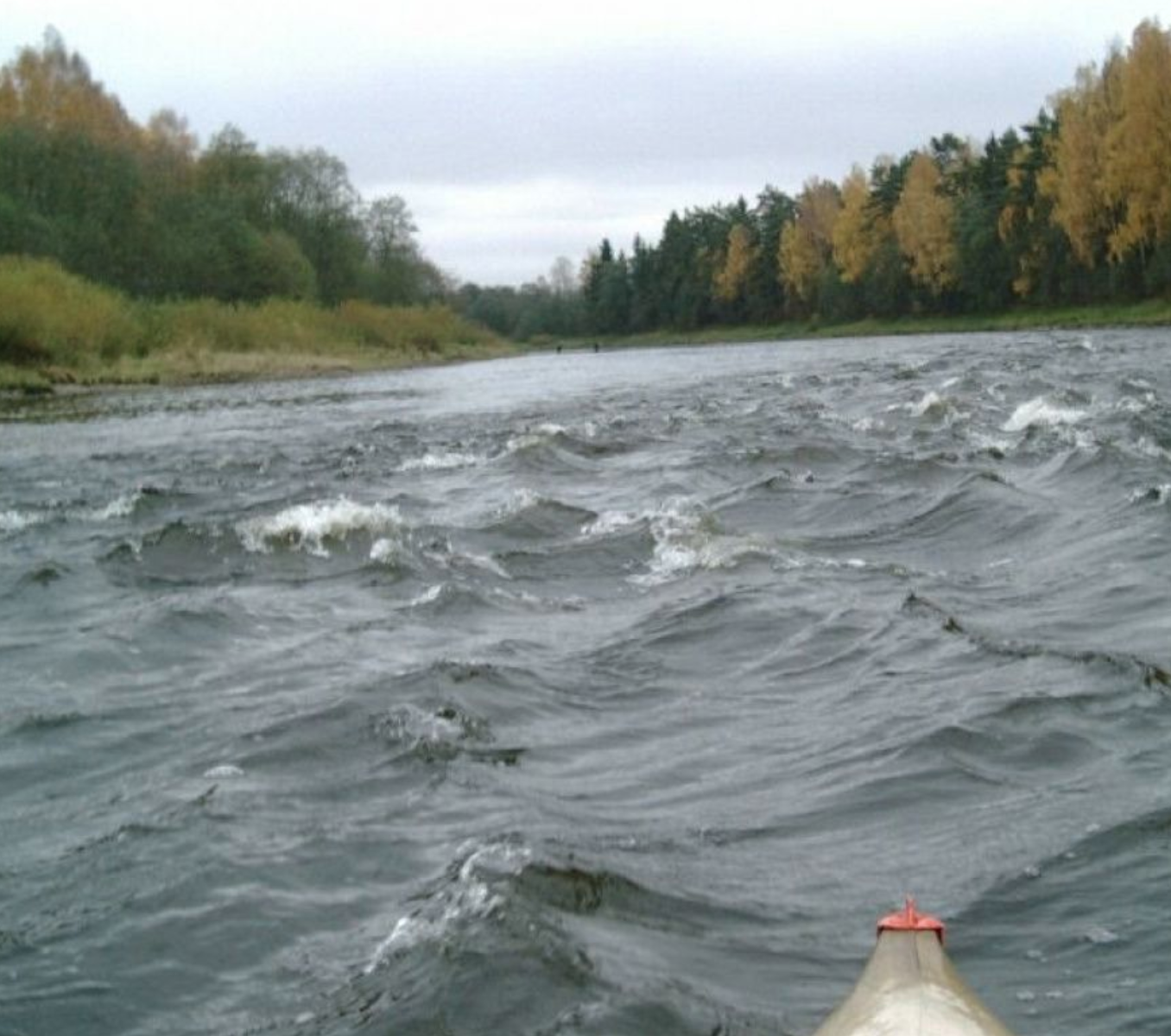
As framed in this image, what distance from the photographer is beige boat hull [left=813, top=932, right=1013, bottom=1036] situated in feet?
11.3

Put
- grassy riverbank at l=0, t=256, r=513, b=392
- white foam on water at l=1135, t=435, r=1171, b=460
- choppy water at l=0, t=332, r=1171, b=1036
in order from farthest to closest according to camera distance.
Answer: grassy riverbank at l=0, t=256, r=513, b=392
white foam on water at l=1135, t=435, r=1171, b=460
choppy water at l=0, t=332, r=1171, b=1036

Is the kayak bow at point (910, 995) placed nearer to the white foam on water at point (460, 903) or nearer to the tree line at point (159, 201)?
the white foam on water at point (460, 903)

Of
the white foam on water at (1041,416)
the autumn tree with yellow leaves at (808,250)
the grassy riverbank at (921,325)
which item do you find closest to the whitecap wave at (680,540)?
the white foam on water at (1041,416)

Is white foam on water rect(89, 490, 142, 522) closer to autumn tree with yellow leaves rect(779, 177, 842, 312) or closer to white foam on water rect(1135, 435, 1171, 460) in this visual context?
white foam on water rect(1135, 435, 1171, 460)

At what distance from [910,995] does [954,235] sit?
291ft

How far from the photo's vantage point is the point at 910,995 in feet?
11.8

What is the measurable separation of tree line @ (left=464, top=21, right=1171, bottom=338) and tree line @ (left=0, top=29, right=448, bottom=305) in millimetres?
34339

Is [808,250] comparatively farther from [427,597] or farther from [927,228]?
[427,597]

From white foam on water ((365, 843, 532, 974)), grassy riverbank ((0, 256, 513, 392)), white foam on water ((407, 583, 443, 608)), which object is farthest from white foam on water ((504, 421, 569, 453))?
grassy riverbank ((0, 256, 513, 392))

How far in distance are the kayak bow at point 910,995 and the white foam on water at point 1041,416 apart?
16.7 m

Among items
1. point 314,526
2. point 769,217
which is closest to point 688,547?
point 314,526

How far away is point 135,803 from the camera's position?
6.79 meters

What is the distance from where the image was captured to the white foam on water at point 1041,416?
66.5ft

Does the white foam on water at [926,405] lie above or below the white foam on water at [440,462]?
above
